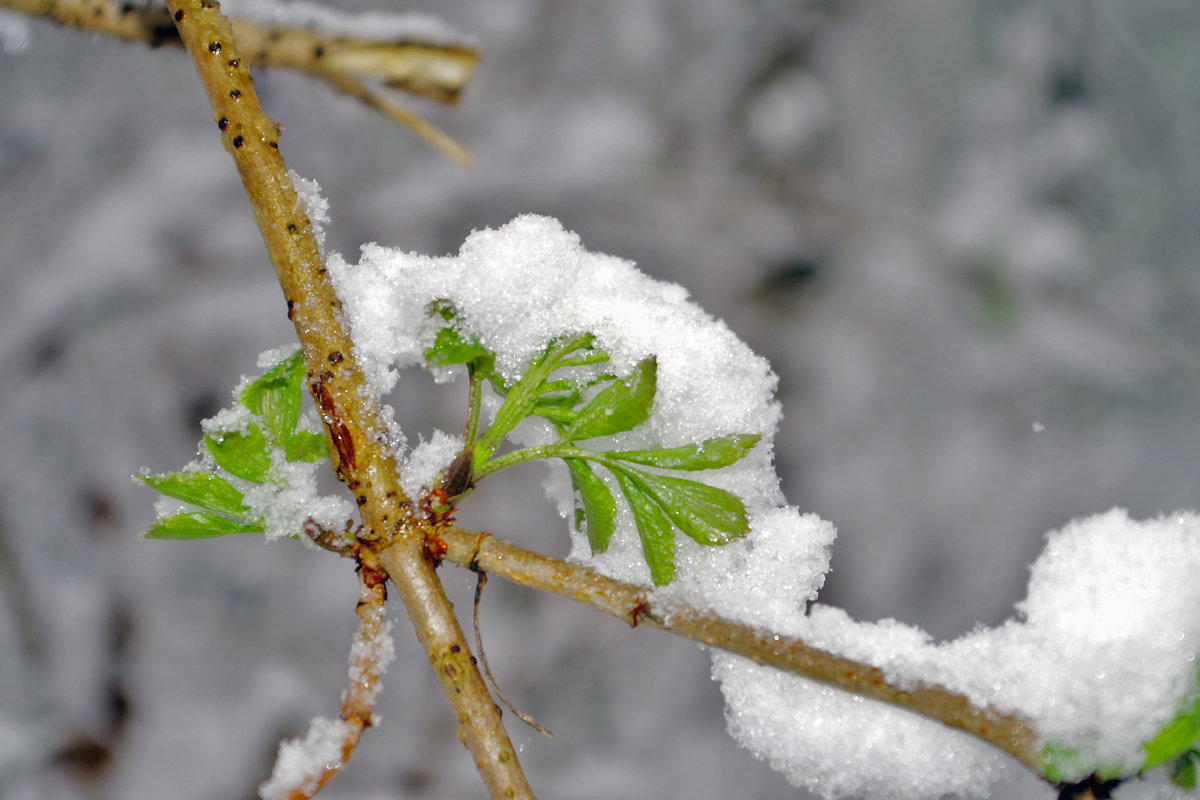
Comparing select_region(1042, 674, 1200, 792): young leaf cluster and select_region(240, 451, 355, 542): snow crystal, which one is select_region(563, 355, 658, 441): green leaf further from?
select_region(1042, 674, 1200, 792): young leaf cluster

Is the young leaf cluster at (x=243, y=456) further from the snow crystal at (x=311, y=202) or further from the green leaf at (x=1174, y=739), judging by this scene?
the green leaf at (x=1174, y=739)

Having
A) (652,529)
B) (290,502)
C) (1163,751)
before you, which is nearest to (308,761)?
(290,502)

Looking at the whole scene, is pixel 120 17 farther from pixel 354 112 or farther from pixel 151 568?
pixel 151 568

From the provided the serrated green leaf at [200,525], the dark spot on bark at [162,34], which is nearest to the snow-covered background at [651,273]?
the dark spot on bark at [162,34]

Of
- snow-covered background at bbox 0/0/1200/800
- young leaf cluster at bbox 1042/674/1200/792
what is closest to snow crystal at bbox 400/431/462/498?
snow-covered background at bbox 0/0/1200/800

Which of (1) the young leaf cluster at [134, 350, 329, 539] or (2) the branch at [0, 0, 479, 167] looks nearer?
(1) the young leaf cluster at [134, 350, 329, 539]

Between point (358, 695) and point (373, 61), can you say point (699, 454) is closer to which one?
point (358, 695)
